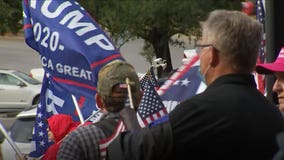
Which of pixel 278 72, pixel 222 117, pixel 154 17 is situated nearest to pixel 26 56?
pixel 154 17

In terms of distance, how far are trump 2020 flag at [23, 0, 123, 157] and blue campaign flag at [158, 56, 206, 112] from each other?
60.6 inches

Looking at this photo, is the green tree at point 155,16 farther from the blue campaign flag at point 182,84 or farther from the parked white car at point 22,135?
the blue campaign flag at point 182,84

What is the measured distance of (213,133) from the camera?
7.95ft

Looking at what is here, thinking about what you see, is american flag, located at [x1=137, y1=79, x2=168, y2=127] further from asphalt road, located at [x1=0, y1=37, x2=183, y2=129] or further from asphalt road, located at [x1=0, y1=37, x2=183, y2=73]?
asphalt road, located at [x1=0, y1=37, x2=183, y2=73]

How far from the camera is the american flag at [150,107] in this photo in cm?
383

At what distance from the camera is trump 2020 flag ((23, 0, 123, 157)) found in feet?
17.8

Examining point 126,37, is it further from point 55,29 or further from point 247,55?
point 247,55

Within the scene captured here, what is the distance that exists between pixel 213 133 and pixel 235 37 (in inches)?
14.3

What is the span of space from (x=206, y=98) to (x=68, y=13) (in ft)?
11.2

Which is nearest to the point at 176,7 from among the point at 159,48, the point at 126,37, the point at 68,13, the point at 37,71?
the point at 159,48

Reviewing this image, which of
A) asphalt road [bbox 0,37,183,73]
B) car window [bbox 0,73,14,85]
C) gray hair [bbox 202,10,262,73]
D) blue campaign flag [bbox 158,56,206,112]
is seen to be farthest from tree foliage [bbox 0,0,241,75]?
gray hair [bbox 202,10,262,73]

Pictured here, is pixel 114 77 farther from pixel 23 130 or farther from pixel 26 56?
pixel 26 56

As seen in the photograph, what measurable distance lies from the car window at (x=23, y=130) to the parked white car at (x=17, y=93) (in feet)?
43.7

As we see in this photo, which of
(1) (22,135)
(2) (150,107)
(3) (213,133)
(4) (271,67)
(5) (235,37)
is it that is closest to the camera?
(3) (213,133)
